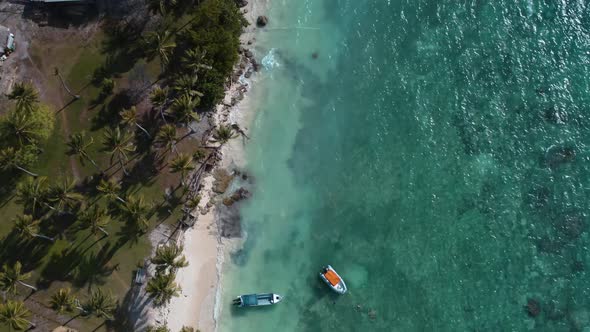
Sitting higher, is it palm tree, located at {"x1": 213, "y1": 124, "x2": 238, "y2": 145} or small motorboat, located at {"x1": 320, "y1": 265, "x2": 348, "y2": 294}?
palm tree, located at {"x1": 213, "y1": 124, "x2": 238, "y2": 145}

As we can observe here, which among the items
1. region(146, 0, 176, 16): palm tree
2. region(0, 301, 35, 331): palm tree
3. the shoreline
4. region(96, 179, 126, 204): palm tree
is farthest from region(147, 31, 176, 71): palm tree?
region(0, 301, 35, 331): palm tree

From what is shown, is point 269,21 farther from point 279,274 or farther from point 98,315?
point 98,315

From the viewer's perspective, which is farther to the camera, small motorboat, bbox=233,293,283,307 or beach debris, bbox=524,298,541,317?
beach debris, bbox=524,298,541,317

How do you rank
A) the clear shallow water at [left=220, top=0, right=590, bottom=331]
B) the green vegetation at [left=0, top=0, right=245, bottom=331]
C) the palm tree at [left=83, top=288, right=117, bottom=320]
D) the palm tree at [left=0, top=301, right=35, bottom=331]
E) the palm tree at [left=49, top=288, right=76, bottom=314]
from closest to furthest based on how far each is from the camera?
the palm tree at [left=0, top=301, right=35, bottom=331]
the palm tree at [left=49, top=288, right=76, bottom=314]
the palm tree at [left=83, top=288, right=117, bottom=320]
the green vegetation at [left=0, top=0, right=245, bottom=331]
the clear shallow water at [left=220, top=0, right=590, bottom=331]

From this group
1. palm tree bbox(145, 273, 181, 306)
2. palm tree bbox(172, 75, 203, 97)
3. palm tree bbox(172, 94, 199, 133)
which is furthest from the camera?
palm tree bbox(172, 75, 203, 97)

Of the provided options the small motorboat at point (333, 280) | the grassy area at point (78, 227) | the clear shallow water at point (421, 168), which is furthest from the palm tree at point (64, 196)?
the small motorboat at point (333, 280)

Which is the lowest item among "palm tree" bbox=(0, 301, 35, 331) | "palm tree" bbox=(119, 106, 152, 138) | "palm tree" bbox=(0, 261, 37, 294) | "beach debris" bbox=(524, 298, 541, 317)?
"beach debris" bbox=(524, 298, 541, 317)

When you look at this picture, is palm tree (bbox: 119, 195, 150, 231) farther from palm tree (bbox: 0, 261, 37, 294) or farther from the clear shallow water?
palm tree (bbox: 0, 261, 37, 294)
